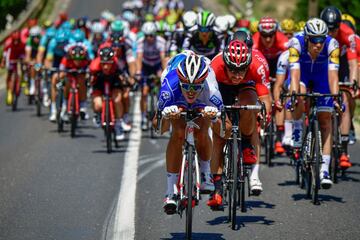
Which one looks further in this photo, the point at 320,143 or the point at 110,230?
the point at 320,143

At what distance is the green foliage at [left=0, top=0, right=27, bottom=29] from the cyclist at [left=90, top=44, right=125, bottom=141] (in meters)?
28.0

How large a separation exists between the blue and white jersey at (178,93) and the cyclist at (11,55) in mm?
15096

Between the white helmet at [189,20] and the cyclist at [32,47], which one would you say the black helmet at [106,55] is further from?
the cyclist at [32,47]

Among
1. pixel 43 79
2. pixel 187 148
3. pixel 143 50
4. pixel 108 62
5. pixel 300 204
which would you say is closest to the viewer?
pixel 187 148

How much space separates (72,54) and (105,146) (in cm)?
235

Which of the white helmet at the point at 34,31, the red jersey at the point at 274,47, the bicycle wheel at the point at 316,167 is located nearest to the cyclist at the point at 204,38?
the red jersey at the point at 274,47

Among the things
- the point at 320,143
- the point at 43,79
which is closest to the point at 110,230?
the point at 320,143

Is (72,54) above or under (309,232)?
above

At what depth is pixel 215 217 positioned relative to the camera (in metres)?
11.9

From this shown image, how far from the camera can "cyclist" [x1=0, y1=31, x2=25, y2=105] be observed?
25516 mm

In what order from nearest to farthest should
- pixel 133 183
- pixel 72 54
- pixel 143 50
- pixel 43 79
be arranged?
1. pixel 133 183
2. pixel 72 54
3. pixel 143 50
4. pixel 43 79

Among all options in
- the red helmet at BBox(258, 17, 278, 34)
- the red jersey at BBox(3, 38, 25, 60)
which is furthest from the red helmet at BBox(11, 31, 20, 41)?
the red helmet at BBox(258, 17, 278, 34)

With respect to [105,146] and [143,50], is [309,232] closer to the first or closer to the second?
[105,146]

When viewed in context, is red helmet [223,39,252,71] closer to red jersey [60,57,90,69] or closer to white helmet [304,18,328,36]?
white helmet [304,18,328,36]
